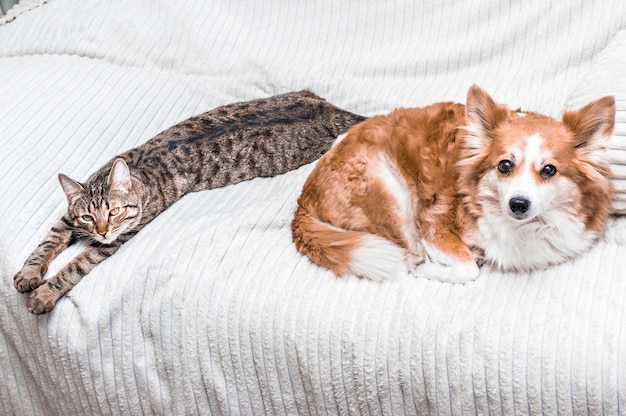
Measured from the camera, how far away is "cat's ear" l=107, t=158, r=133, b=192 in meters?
A: 1.88

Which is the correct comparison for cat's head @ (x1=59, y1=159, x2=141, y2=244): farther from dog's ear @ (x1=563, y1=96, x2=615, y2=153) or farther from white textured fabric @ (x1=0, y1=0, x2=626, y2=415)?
dog's ear @ (x1=563, y1=96, x2=615, y2=153)

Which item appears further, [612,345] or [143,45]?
[143,45]

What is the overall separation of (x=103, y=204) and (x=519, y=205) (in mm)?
1121

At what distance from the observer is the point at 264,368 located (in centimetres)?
168

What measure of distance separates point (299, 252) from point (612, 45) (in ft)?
3.90

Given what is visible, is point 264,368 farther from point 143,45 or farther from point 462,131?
point 143,45

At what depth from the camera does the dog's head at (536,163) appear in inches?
59.9

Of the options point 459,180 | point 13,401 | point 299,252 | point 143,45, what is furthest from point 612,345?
point 143,45

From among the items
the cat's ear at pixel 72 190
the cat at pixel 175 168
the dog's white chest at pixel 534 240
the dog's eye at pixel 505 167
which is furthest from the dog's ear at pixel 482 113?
the cat's ear at pixel 72 190

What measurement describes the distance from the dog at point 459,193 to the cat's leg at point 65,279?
0.56 m

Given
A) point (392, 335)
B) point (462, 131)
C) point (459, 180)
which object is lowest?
point (392, 335)

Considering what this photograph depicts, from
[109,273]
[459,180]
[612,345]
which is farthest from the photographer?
[109,273]

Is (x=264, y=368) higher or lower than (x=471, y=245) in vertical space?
lower

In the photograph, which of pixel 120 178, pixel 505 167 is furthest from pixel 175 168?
pixel 505 167
